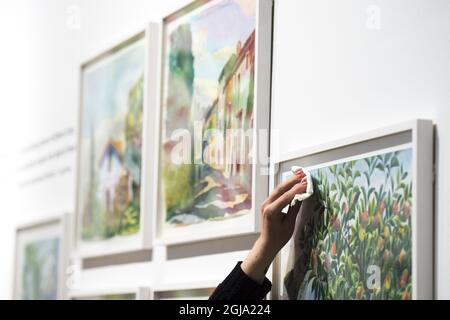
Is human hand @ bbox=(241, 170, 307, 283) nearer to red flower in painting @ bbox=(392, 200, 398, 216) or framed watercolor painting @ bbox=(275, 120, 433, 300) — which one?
framed watercolor painting @ bbox=(275, 120, 433, 300)

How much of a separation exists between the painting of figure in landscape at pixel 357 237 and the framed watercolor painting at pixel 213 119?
9.1 inches

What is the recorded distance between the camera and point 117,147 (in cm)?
338

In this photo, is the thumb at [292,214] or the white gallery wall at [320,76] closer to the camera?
the white gallery wall at [320,76]

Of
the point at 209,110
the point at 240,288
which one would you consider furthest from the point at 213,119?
the point at 240,288

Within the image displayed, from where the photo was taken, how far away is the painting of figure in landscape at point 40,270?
12.5 feet

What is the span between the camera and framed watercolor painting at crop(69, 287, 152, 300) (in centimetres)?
303

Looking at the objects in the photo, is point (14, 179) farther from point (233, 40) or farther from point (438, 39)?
point (438, 39)

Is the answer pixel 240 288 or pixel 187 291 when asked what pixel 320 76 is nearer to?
pixel 240 288

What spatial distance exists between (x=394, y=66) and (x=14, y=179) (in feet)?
9.18

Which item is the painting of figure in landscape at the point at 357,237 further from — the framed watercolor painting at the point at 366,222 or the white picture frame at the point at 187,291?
the white picture frame at the point at 187,291

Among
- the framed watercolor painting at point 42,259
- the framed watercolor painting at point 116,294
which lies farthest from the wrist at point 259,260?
the framed watercolor painting at point 42,259

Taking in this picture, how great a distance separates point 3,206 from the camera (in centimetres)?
456

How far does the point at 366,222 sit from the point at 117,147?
1.46 metres

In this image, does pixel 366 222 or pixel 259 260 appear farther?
pixel 259 260
